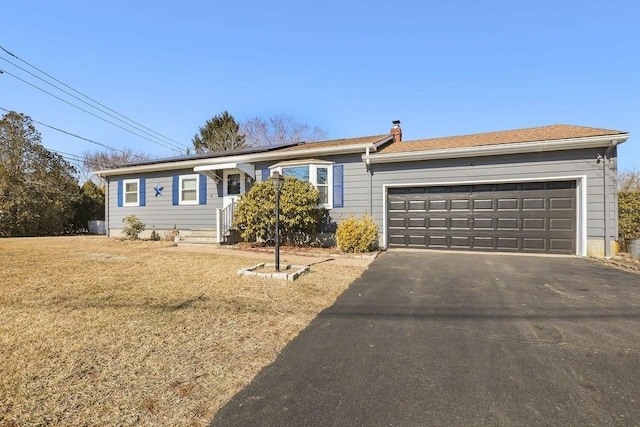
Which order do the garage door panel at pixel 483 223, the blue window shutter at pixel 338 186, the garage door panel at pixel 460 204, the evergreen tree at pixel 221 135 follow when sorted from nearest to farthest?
the garage door panel at pixel 483 223 < the garage door panel at pixel 460 204 < the blue window shutter at pixel 338 186 < the evergreen tree at pixel 221 135

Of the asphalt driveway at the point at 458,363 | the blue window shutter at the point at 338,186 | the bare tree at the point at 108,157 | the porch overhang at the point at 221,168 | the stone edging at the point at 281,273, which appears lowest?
the asphalt driveway at the point at 458,363

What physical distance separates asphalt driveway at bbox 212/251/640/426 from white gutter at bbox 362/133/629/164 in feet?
15.2

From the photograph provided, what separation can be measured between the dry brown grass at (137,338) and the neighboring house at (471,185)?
4997 millimetres

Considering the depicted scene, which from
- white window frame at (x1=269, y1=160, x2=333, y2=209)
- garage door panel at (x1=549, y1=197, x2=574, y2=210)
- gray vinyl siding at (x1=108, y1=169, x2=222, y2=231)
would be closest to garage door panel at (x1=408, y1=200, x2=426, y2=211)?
white window frame at (x1=269, y1=160, x2=333, y2=209)

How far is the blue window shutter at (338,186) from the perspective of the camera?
11.1 meters

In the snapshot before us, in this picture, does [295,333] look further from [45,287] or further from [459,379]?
[45,287]

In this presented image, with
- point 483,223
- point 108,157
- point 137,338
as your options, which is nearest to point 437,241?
point 483,223

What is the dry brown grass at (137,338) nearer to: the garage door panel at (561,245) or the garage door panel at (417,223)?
the garage door panel at (417,223)

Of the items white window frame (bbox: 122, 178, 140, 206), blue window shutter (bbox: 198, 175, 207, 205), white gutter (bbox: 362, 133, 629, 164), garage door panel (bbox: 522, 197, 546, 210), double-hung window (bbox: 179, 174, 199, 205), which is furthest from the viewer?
white window frame (bbox: 122, 178, 140, 206)

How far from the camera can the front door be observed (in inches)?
500

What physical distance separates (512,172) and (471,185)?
1.12 m

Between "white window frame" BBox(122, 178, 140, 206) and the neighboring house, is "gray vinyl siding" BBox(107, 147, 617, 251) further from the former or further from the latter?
"white window frame" BBox(122, 178, 140, 206)

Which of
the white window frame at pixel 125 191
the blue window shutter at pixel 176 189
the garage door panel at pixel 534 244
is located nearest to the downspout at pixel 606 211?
the garage door panel at pixel 534 244

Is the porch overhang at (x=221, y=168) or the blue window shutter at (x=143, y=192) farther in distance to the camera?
the blue window shutter at (x=143, y=192)
